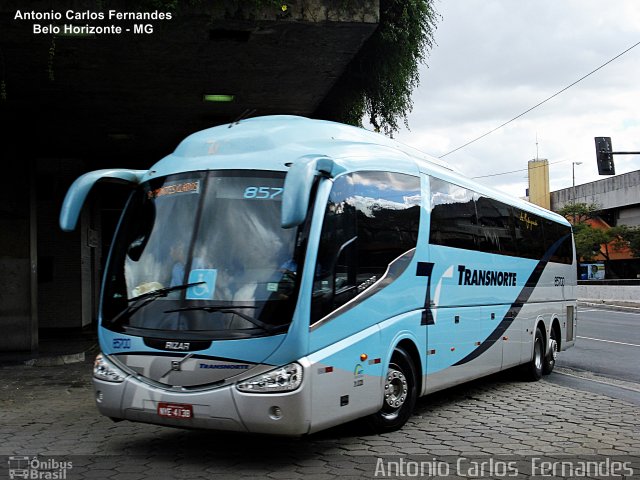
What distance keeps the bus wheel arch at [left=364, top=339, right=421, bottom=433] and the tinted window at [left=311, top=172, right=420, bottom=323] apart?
981 mm

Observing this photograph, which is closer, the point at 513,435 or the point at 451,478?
the point at 451,478

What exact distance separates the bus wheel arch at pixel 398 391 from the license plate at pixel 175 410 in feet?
6.85

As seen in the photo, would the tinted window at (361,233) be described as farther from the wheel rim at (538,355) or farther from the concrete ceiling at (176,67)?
the wheel rim at (538,355)

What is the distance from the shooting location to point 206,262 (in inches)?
258

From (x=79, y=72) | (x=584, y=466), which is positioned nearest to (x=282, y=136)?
(x=584, y=466)

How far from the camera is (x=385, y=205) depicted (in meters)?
7.92

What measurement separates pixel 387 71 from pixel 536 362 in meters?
5.92

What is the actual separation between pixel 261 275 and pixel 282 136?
1.61 metres

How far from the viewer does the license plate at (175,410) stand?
6.27 metres

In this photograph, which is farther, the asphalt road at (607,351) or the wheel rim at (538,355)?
the asphalt road at (607,351)

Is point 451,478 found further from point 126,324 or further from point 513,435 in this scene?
point 126,324

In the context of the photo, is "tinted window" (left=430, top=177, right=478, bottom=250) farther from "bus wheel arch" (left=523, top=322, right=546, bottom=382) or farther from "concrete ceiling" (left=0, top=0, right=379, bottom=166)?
"bus wheel arch" (left=523, top=322, right=546, bottom=382)

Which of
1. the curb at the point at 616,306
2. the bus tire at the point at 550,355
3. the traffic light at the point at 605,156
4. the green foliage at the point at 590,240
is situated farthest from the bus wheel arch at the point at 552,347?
the green foliage at the point at 590,240

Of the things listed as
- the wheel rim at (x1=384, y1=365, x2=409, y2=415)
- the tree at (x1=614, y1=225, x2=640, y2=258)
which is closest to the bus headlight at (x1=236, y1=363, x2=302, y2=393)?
the wheel rim at (x1=384, y1=365, x2=409, y2=415)
